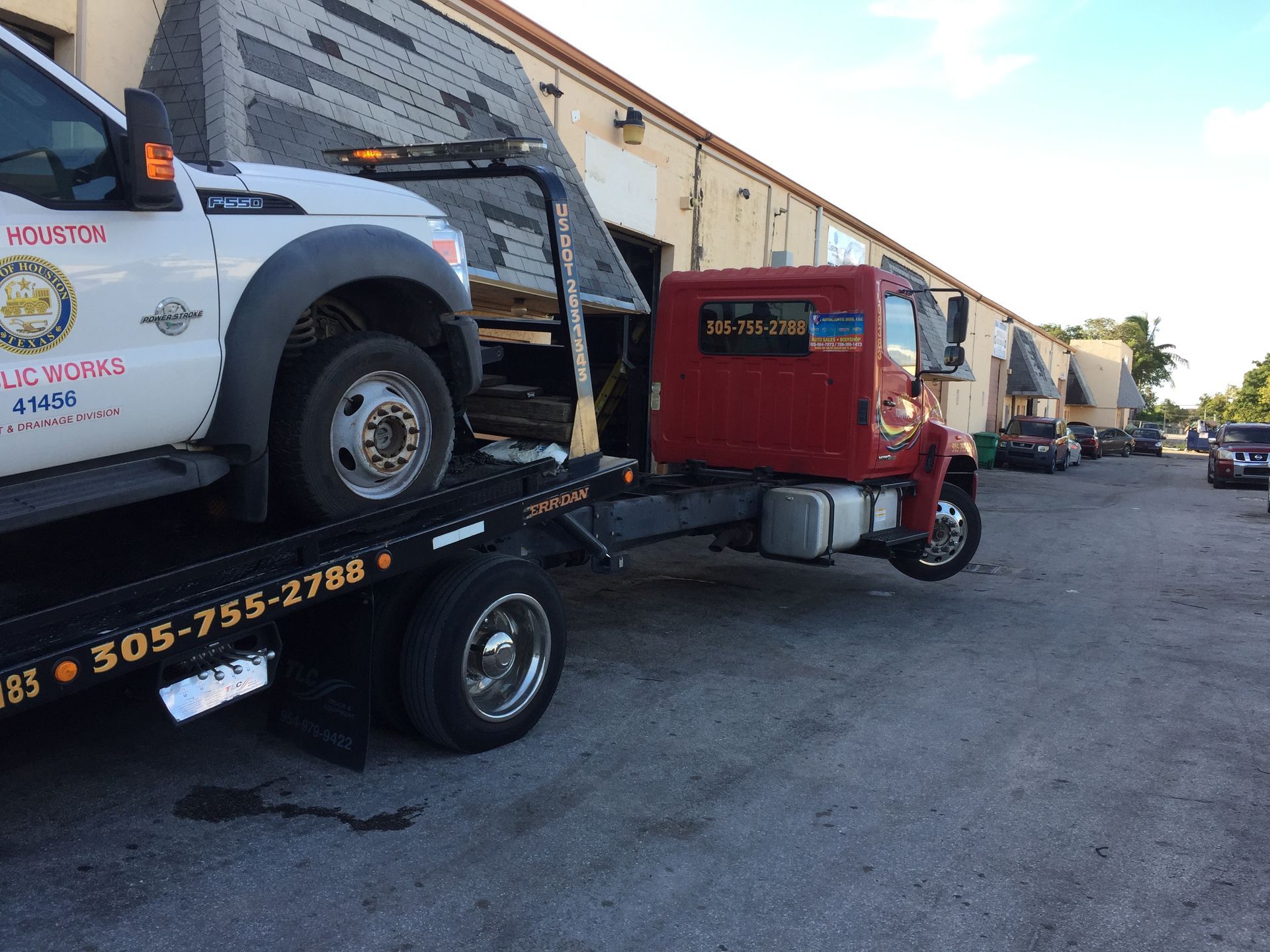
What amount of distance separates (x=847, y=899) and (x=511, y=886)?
1.15 metres

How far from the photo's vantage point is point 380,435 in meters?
3.90

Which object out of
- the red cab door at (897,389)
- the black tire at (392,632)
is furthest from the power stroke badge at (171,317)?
the red cab door at (897,389)

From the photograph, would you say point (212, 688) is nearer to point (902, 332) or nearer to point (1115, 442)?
point (902, 332)

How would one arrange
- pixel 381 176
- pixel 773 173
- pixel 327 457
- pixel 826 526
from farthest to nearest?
1. pixel 773 173
2. pixel 826 526
3. pixel 381 176
4. pixel 327 457

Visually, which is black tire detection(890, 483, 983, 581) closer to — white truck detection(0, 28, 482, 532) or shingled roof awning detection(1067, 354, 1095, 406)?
white truck detection(0, 28, 482, 532)

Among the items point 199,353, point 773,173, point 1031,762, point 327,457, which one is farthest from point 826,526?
point 773,173

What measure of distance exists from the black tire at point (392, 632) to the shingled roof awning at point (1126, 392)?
235ft

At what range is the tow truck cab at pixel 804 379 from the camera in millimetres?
7344

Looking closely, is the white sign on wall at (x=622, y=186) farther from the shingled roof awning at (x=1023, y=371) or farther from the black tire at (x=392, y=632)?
the shingled roof awning at (x=1023, y=371)

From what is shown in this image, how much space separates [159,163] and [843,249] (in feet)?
70.0

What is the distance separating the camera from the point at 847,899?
3.30 metres

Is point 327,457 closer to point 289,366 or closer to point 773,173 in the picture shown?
point 289,366

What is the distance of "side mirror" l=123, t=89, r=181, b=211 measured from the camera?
9.80ft

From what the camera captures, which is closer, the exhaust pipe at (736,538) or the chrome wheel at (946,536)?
the exhaust pipe at (736,538)
